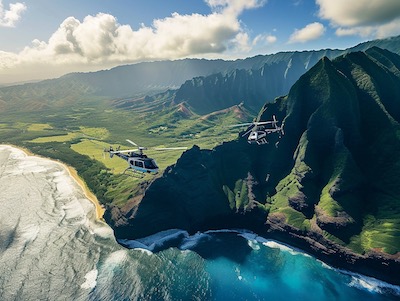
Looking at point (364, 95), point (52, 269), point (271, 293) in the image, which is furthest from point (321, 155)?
point (52, 269)

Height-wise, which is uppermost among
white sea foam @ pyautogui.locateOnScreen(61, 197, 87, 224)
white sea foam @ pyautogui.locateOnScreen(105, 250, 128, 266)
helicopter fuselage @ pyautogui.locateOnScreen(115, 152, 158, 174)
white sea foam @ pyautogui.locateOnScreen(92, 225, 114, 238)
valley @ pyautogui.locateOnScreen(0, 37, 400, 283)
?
helicopter fuselage @ pyautogui.locateOnScreen(115, 152, 158, 174)

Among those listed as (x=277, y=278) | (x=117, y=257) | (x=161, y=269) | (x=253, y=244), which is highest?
(x=117, y=257)

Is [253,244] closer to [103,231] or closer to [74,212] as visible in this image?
[103,231]

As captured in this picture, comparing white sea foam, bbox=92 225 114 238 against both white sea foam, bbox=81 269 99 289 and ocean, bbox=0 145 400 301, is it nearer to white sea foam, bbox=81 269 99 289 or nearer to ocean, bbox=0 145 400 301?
ocean, bbox=0 145 400 301

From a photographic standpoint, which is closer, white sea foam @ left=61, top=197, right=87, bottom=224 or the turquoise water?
the turquoise water

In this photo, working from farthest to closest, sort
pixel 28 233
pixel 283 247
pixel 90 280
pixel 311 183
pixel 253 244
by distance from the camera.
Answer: pixel 311 183, pixel 28 233, pixel 253 244, pixel 283 247, pixel 90 280

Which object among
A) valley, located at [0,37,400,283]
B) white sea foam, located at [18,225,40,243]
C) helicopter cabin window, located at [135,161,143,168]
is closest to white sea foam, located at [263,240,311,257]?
valley, located at [0,37,400,283]

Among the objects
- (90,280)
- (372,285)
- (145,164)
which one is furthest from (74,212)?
(372,285)
